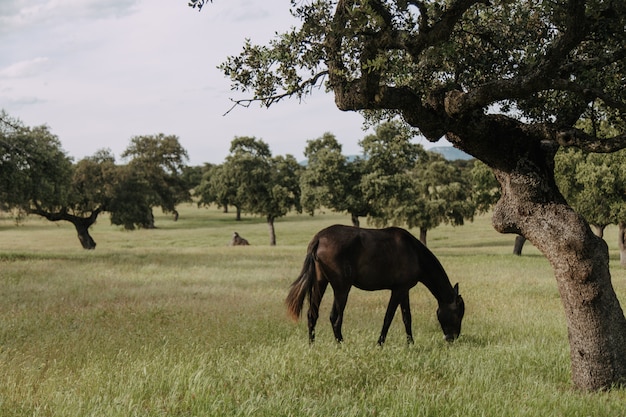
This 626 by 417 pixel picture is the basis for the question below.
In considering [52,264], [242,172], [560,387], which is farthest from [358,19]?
[242,172]

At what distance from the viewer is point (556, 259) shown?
8.19m

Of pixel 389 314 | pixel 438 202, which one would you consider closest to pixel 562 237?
pixel 389 314

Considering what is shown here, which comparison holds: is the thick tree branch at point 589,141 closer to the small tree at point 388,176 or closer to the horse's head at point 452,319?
the horse's head at point 452,319

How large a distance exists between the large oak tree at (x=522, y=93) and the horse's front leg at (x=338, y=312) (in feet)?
11.4

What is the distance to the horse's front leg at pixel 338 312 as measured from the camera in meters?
10.5

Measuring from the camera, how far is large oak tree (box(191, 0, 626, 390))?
7.81 m

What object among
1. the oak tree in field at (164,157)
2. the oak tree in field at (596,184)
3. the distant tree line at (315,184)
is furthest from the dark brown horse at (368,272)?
the oak tree in field at (164,157)

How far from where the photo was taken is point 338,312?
1061 centimetres

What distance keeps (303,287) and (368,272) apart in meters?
1.42

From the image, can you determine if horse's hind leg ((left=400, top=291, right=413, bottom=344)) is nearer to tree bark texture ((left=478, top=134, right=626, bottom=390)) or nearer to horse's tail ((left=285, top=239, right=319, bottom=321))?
horse's tail ((left=285, top=239, right=319, bottom=321))

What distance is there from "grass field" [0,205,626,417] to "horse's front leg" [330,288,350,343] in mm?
326

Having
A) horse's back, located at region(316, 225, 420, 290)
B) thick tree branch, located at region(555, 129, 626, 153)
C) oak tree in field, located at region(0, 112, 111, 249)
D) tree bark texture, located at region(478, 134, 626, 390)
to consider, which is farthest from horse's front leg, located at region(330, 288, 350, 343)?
oak tree in field, located at region(0, 112, 111, 249)

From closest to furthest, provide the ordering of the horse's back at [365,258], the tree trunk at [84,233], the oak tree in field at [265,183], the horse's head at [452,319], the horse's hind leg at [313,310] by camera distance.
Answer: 1. the horse's hind leg at [313,310]
2. the horse's back at [365,258]
3. the horse's head at [452,319]
4. the tree trunk at [84,233]
5. the oak tree in field at [265,183]

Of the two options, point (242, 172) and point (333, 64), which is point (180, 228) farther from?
point (333, 64)
